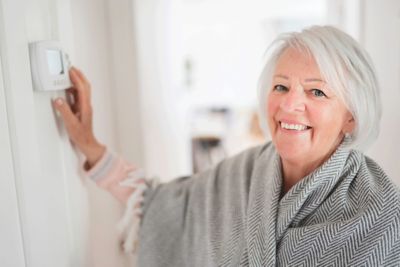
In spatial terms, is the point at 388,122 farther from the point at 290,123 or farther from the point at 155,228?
the point at 155,228

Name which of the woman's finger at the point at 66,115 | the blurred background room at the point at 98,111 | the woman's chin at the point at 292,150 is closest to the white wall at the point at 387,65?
the blurred background room at the point at 98,111

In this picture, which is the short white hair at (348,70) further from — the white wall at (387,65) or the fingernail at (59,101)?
the fingernail at (59,101)

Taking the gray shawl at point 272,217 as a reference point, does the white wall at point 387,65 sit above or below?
above

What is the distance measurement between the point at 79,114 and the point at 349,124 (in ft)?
1.92

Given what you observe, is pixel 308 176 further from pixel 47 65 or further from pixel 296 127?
pixel 47 65

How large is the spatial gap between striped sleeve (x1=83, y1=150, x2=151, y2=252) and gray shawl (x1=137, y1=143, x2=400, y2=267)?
0.03 m

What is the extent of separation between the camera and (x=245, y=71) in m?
3.54

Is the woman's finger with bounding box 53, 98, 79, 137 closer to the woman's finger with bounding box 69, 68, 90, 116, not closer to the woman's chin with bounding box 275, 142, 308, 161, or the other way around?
the woman's finger with bounding box 69, 68, 90, 116

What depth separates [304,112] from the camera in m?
0.73

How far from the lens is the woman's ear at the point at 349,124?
764 mm

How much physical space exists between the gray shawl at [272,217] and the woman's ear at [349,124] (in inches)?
1.8

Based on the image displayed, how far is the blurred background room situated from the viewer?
1.99ft

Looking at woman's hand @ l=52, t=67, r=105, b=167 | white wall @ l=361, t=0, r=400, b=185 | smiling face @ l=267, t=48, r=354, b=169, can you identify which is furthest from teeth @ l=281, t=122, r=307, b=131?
woman's hand @ l=52, t=67, r=105, b=167

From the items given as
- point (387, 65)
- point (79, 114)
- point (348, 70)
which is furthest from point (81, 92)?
point (387, 65)
